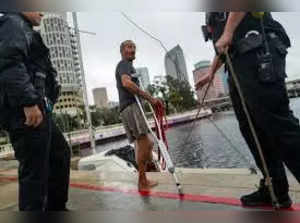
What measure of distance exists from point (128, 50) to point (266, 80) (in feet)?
3.16

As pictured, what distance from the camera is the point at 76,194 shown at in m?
1.94

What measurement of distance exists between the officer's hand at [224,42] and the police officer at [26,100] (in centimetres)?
68

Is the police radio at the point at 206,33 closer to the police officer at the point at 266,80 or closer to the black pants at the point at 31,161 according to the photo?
the police officer at the point at 266,80

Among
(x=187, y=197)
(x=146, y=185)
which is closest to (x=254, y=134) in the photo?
(x=187, y=197)

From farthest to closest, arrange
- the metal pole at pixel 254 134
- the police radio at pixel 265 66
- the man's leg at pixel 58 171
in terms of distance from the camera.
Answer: the man's leg at pixel 58 171 < the metal pole at pixel 254 134 < the police radio at pixel 265 66

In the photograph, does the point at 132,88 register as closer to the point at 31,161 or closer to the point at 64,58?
the point at 64,58

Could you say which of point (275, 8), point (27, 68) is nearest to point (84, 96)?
point (27, 68)

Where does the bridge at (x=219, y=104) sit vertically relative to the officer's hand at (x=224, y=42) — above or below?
below

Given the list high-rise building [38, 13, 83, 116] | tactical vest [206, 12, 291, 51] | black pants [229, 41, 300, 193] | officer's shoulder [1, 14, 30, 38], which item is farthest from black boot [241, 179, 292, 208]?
officer's shoulder [1, 14, 30, 38]

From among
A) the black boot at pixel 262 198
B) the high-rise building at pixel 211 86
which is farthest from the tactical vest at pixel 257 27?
the black boot at pixel 262 198

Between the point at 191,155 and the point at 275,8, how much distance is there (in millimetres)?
4335

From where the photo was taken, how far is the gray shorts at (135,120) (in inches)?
70.5

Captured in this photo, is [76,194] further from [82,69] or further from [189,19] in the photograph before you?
[189,19]

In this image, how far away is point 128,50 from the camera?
1.72m
